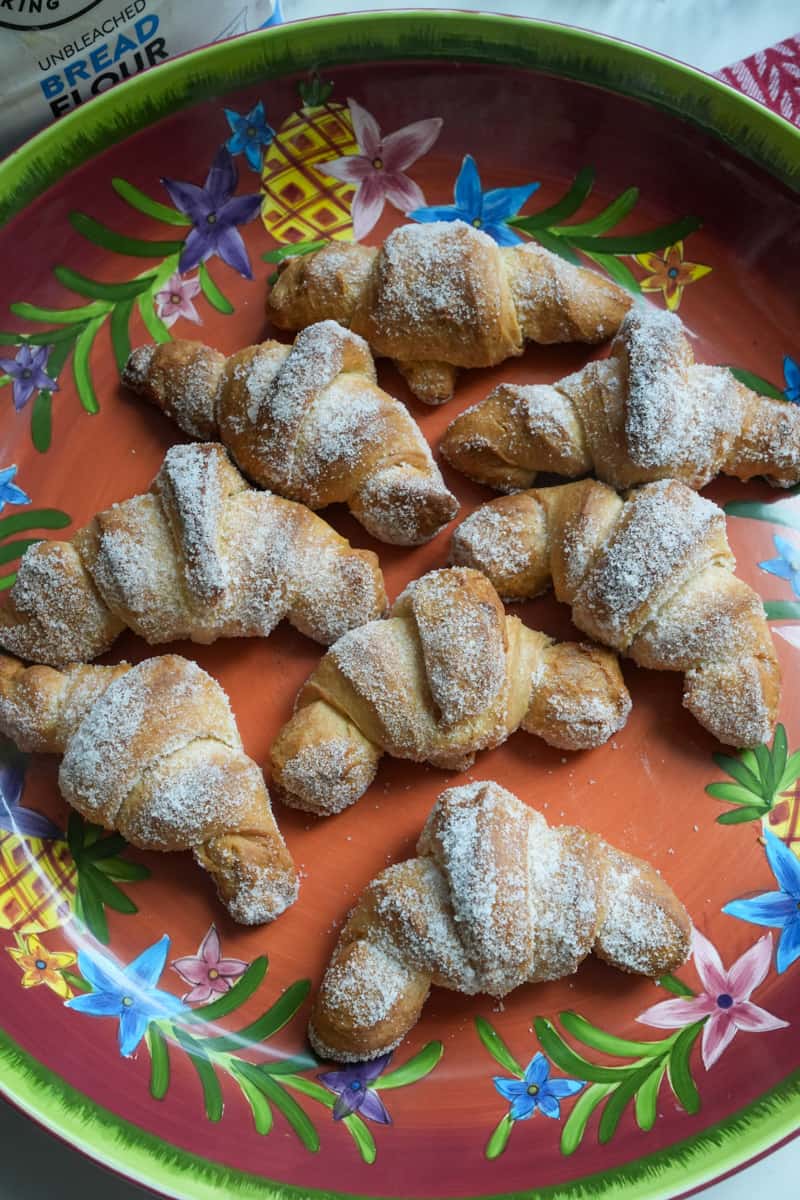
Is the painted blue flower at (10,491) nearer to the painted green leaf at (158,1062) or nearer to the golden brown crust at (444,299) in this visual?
the golden brown crust at (444,299)

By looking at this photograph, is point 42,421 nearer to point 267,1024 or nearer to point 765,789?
point 267,1024

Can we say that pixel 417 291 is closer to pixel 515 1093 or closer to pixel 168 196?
pixel 168 196

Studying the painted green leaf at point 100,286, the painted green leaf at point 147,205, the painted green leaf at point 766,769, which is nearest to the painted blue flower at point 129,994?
the painted green leaf at point 766,769

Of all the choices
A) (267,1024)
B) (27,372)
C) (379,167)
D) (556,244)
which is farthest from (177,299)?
(267,1024)

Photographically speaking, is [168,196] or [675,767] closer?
[675,767]

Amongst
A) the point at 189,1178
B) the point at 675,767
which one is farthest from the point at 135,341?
the point at 189,1178

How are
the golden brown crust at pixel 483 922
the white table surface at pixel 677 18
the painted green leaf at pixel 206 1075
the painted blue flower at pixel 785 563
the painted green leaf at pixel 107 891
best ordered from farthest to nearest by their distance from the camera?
the white table surface at pixel 677 18 < the painted blue flower at pixel 785 563 < the painted green leaf at pixel 107 891 < the painted green leaf at pixel 206 1075 < the golden brown crust at pixel 483 922
